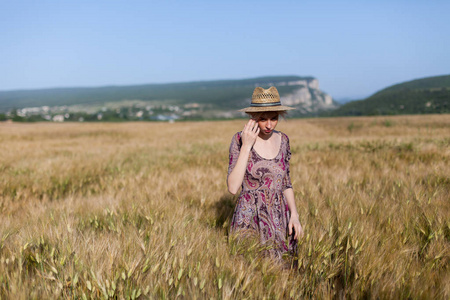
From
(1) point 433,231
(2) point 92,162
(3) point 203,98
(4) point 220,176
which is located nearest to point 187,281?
(1) point 433,231

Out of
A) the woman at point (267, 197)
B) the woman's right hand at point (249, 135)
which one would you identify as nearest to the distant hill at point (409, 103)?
the woman at point (267, 197)

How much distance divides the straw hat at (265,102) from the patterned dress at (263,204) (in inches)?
10.6

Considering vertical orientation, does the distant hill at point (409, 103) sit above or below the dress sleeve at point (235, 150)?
above

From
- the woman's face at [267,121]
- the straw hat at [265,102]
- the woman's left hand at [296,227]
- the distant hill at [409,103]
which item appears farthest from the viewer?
the distant hill at [409,103]

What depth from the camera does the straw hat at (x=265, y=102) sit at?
185cm

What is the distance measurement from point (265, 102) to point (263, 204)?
0.72m

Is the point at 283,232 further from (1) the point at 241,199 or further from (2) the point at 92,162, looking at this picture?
(2) the point at 92,162

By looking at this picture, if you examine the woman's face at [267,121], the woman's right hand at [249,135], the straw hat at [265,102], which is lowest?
the woman's right hand at [249,135]

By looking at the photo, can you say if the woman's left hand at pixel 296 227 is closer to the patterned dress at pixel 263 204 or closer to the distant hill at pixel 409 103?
the patterned dress at pixel 263 204

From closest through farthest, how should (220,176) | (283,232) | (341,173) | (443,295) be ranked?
(443,295), (283,232), (341,173), (220,176)

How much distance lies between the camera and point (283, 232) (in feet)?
6.96

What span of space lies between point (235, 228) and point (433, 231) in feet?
4.69

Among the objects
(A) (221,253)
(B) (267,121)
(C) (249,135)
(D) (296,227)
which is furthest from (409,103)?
(A) (221,253)

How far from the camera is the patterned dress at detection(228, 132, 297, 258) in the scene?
2.08m
